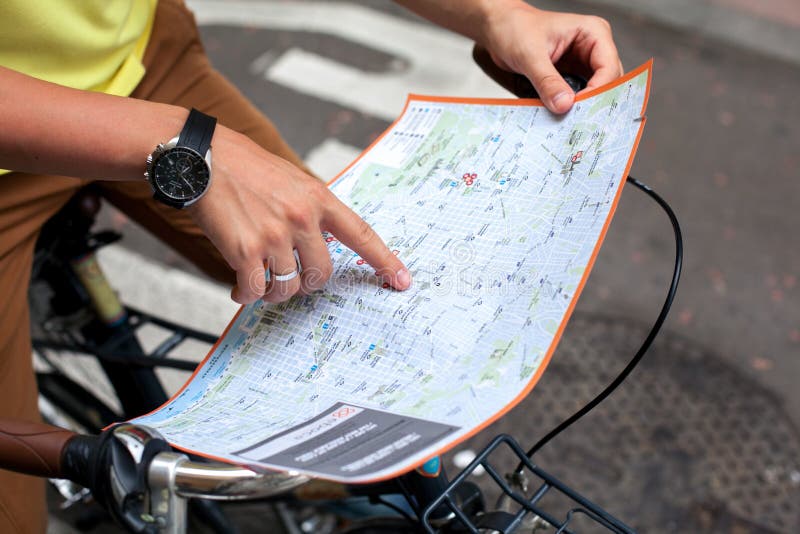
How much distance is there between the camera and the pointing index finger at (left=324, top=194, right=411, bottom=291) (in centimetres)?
103

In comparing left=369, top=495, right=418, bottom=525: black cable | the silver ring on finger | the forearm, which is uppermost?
the forearm

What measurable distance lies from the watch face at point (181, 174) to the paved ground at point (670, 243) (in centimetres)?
188

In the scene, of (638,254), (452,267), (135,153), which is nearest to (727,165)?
(638,254)

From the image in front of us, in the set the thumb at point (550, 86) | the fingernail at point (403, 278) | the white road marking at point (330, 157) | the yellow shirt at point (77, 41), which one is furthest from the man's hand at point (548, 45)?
the white road marking at point (330, 157)

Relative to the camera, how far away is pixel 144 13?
4.76 ft

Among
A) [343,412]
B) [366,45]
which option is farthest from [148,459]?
[366,45]

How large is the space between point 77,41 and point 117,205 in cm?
44

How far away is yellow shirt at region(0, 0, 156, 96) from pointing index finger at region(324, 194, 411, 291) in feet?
1.87

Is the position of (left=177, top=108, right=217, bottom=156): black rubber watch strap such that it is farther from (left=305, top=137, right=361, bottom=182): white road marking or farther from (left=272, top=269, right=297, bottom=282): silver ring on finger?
(left=305, top=137, right=361, bottom=182): white road marking

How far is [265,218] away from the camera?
3.24 feet

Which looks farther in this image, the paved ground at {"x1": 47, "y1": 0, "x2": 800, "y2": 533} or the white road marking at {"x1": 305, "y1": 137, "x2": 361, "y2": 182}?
the white road marking at {"x1": 305, "y1": 137, "x2": 361, "y2": 182}

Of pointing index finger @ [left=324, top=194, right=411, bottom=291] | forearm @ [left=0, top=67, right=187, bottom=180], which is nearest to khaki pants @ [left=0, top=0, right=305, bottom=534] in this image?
forearm @ [left=0, top=67, right=187, bottom=180]

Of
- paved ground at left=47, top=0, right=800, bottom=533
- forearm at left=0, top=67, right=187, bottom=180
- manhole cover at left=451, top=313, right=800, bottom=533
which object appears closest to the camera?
forearm at left=0, top=67, right=187, bottom=180

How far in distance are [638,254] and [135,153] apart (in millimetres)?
2801
